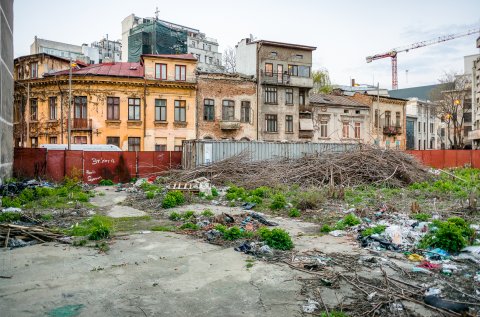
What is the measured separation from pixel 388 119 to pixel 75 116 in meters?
33.0

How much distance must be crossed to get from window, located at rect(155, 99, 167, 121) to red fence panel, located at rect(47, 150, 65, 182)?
1096cm

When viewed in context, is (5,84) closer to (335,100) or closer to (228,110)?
(228,110)

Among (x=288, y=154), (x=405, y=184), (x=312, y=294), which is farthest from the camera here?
(x=288, y=154)

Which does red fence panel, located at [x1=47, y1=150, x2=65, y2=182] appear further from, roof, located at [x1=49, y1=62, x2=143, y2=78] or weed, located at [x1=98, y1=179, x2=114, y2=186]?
roof, located at [x1=49, y1=62, x2=143, y2=78]

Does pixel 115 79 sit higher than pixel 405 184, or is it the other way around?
pixel 115 79

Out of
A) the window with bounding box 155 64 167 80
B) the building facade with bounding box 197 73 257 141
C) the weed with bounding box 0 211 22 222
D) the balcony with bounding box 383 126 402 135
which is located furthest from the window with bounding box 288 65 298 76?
the weed with bounding box 0 211 22 222

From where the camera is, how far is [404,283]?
4816 mm

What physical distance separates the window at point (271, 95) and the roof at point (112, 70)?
11.5 meters

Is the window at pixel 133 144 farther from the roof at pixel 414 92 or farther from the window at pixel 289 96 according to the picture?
the roof at pixel 414 92

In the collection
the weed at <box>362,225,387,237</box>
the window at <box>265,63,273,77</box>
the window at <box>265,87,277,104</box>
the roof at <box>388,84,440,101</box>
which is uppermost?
the roof at <box>388,84,440,101</box>

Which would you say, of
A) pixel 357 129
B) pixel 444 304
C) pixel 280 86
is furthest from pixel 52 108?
pixel 444 304

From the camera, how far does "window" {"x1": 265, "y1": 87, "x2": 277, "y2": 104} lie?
33.2m

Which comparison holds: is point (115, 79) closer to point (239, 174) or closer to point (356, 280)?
point (239, 174)

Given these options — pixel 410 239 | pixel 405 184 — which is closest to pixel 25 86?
pixel 405 184
